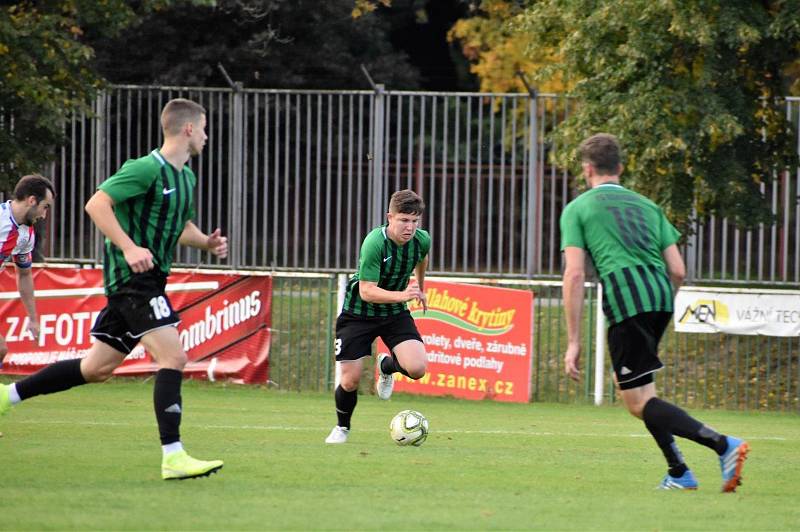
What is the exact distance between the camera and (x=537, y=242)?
19969 mm

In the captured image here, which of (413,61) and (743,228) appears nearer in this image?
(743,228)

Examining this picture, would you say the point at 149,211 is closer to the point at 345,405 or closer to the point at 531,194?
the point at 345,405

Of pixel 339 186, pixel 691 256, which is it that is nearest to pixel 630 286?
pixel 691 256

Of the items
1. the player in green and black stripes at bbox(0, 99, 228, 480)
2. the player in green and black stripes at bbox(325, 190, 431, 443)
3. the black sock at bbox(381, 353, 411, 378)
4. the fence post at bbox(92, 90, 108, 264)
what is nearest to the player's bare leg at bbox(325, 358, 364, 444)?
the player in green and black stripes at bbox(325, 190, 431, 443)

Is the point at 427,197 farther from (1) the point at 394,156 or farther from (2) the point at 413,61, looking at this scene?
(2) the point at 413,61

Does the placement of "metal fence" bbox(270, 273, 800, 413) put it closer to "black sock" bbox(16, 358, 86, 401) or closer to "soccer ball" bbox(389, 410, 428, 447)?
"soccer ball" bbox(389, 410, 428, 447)

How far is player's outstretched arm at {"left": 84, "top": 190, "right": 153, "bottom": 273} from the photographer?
732cm

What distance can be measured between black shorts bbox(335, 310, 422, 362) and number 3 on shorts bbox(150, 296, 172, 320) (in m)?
2.73

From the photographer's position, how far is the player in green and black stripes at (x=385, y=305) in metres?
9.98

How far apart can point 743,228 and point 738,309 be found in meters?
2.65

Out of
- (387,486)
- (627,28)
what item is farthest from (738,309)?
(387,486)

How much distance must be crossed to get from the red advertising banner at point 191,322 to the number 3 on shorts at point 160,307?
8.24 meters

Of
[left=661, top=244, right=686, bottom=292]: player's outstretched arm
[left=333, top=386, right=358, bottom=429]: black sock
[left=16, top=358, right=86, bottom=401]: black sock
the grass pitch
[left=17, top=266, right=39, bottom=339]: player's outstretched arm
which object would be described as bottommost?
the grass pitch

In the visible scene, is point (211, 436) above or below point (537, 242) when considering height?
below
